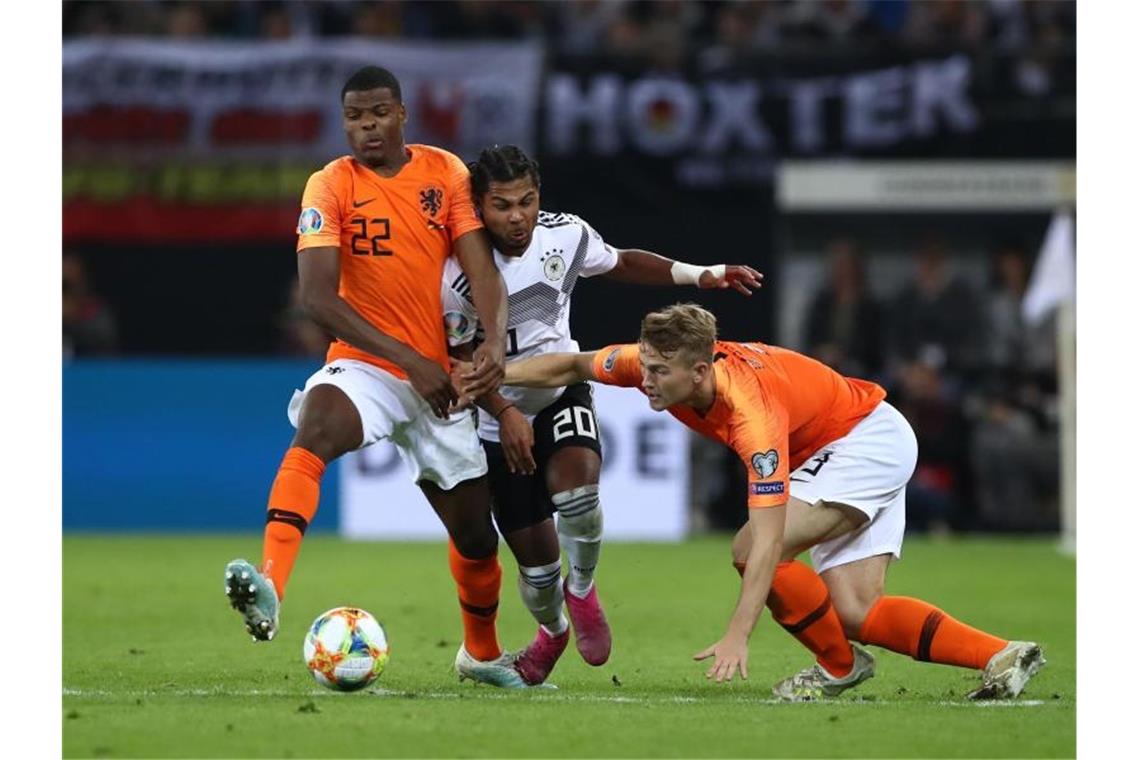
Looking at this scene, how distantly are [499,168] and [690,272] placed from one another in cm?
101

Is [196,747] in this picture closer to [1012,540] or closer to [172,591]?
[172,591]

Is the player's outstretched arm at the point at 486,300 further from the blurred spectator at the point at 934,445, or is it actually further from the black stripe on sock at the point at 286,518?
the blurred spectator at the point at 934,445

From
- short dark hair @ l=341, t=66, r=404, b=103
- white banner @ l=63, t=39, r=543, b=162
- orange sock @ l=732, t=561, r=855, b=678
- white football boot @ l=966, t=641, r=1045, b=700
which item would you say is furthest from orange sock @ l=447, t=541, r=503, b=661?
white banner @ l=63, t=39, r=543, b=162

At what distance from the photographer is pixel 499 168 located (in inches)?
316

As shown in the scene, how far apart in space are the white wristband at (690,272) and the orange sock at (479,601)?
1441mm

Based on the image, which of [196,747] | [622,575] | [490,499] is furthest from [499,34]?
[196,747]

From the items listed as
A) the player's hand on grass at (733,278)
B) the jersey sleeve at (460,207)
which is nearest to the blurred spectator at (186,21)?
the jersey sleeve at (460,207)

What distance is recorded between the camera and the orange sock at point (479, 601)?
834 cm

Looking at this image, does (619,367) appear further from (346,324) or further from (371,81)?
(371,81)

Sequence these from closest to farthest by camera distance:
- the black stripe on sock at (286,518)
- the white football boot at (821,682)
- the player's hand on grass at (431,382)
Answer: the black stripe on sock at (286,518)
the white football boot at (821,682)
the player's hand on grass at (431,382)

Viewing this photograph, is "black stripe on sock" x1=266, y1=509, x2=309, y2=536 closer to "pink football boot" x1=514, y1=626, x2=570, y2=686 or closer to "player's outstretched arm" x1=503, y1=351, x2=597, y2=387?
"player's outstretched arm" x1=503, y1=351, x2=597, y2=387

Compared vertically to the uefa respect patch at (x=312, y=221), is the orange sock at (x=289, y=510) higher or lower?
lower

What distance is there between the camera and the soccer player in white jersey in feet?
26.6

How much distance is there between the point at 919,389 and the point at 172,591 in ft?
25.8
